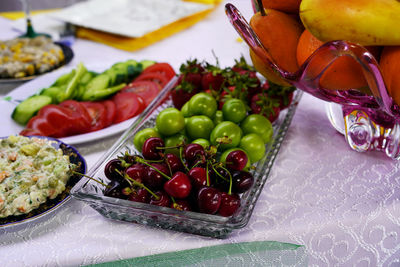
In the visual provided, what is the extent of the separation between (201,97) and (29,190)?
32 centimetres

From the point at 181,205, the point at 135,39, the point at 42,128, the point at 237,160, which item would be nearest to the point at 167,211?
the point at 181,205

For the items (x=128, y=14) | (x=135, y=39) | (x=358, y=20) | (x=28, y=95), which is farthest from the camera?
(x=128, y=14)

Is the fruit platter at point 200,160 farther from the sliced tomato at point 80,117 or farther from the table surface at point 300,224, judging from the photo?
the sliced tomato at point 80,117

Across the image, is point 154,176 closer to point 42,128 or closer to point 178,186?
point 178,186

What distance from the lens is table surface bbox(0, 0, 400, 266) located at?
0.55 metres

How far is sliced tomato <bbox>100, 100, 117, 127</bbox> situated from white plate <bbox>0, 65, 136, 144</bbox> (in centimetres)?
4

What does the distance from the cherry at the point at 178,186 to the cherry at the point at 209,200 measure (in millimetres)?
21

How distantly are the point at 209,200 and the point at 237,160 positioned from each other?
0.10 meters

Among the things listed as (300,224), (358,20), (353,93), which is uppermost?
(358,20)

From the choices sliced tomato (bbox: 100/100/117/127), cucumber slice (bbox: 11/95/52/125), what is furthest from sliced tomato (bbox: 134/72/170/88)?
cucumber slice (bbox: 11/95/52/125)

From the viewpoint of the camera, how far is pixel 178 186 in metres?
0.54

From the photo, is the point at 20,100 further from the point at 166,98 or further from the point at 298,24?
the point at 298,24

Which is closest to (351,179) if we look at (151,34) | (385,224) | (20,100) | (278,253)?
(385,224)

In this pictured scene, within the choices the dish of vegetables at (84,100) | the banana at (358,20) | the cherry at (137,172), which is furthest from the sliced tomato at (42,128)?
the banana at (358,20)
